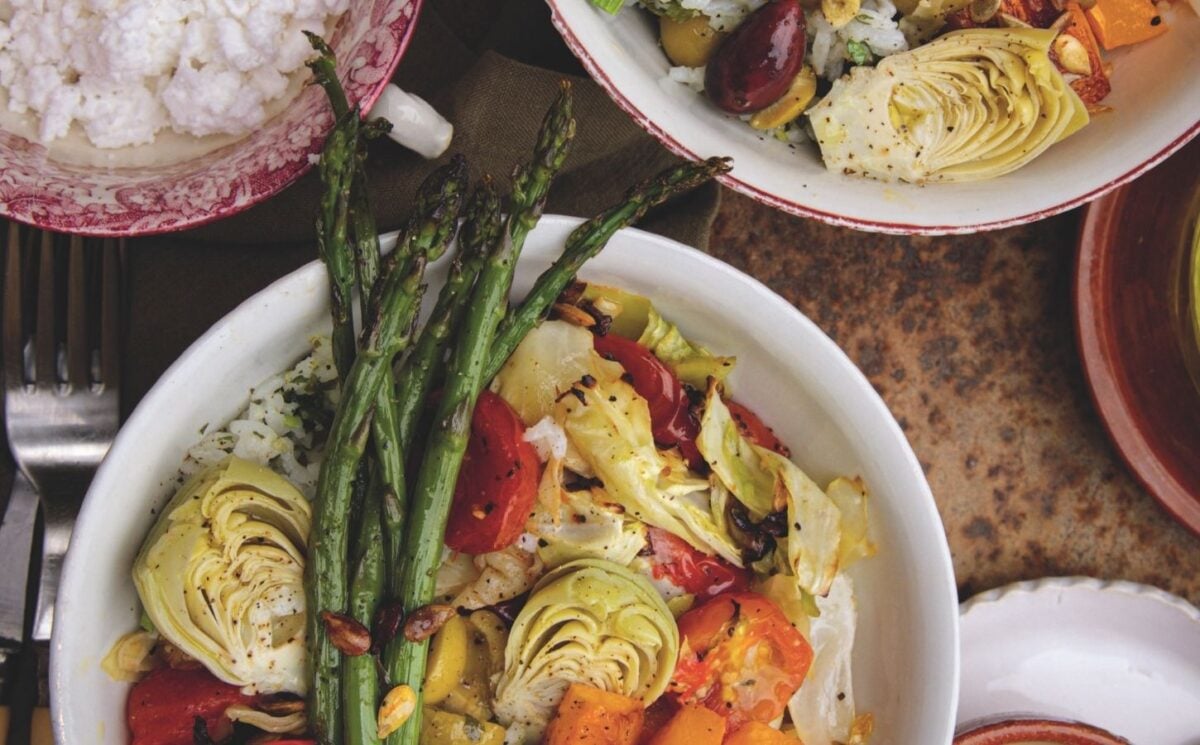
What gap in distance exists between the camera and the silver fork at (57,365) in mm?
1531

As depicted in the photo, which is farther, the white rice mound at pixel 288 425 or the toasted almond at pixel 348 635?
the white rice mound at pixel 288 425

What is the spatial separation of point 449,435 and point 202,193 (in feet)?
1.43

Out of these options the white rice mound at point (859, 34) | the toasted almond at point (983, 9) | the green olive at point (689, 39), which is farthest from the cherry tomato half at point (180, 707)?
the toasted almond at point (983, 9)

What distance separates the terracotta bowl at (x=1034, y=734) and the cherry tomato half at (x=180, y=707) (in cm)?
98

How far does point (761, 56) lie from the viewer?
130 centimetres

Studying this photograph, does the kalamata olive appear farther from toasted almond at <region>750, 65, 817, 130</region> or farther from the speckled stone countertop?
the speckled stone countertop

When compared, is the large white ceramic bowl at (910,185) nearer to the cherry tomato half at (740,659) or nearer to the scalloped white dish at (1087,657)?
the cherry tomato half at (740,659)

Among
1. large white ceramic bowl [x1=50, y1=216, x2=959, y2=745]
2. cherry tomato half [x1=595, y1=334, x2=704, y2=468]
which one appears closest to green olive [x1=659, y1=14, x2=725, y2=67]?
large white ceramic bowl [x1=50, y1=216, x2=959, y2=745]

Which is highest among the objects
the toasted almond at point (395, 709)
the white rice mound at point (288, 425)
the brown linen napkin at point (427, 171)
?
the brown linen napkin at point (427, 171)

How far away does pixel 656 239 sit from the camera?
1.36 metres

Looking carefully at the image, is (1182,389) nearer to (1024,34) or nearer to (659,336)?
(1024,34)

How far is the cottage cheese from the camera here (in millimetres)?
1373

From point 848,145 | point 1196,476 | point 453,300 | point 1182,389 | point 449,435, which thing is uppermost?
point 848,145

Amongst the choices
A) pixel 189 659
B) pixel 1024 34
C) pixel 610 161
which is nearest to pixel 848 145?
pixel 1024 34
